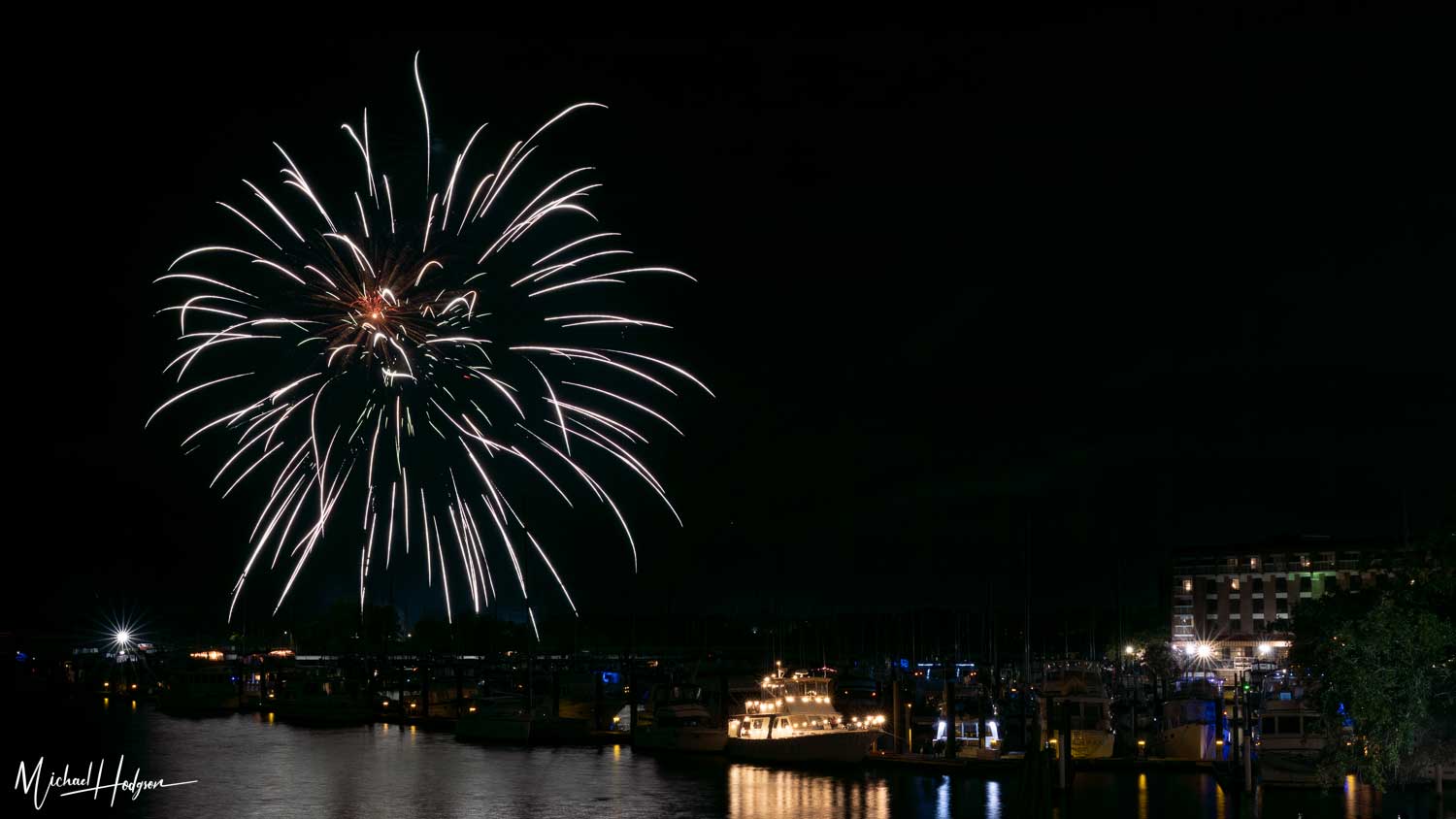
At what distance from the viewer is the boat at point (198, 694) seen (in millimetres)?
84625

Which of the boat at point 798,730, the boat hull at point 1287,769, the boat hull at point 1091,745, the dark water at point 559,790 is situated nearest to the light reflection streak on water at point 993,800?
the dark water at point 559,790

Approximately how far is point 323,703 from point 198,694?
1508 cm

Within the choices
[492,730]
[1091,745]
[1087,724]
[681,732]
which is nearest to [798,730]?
[681,732]

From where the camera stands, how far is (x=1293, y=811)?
37562 millimetres

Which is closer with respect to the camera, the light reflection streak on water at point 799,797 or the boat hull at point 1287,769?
the light reflection streak on water at point 799,797

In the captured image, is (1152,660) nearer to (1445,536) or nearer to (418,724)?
(418,724)

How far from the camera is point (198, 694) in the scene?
84750mm

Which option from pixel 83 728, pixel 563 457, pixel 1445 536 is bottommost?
pixel 83 728

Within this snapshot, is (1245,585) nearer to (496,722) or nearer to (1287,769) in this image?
(496,722)

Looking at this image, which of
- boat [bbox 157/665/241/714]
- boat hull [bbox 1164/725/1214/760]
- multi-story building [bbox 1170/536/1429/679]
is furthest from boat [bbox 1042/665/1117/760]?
multi-story building [bbox 1170/536/1429/679]

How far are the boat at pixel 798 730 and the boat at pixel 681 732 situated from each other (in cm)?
122

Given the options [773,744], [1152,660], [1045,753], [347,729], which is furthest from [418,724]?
[1152,660]

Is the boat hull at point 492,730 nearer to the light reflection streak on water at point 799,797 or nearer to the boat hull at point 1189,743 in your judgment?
the light reflection streak on water at point 799,797

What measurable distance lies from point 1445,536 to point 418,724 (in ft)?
197
